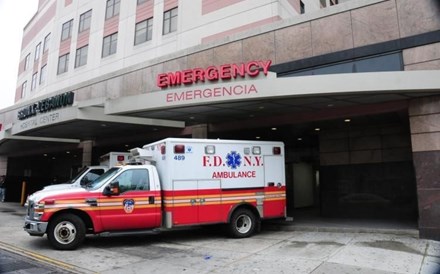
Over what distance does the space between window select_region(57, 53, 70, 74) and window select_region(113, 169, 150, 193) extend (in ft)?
105

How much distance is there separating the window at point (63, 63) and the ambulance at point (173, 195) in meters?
31.1

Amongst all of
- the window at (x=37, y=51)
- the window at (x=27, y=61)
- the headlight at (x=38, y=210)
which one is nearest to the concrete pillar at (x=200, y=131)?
the headlight at (x=38, y=210)

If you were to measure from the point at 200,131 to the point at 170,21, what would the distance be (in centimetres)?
1609

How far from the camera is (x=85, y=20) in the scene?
125 ft

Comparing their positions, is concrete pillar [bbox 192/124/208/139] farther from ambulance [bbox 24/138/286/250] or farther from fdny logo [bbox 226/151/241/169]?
fdny logo [bbox 226/151/241/169]

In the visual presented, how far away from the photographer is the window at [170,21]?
29719 millimetres

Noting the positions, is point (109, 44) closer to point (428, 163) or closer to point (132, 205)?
point (132, 205)

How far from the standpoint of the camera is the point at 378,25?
1180cm

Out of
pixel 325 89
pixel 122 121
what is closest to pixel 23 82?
pixel 122 121

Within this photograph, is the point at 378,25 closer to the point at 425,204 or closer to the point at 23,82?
the point at 425,204

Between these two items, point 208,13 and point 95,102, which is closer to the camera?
point 95,102

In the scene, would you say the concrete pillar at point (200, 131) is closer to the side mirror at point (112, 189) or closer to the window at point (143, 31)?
the side mirror at point (112, 189)

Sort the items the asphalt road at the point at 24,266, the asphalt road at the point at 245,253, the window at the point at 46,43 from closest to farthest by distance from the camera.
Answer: the asphalt road at the point at 24,266 → the asphalt road at the point at 245,253 → the window at the point at 46,43

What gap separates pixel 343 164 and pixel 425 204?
5314 millimetres
